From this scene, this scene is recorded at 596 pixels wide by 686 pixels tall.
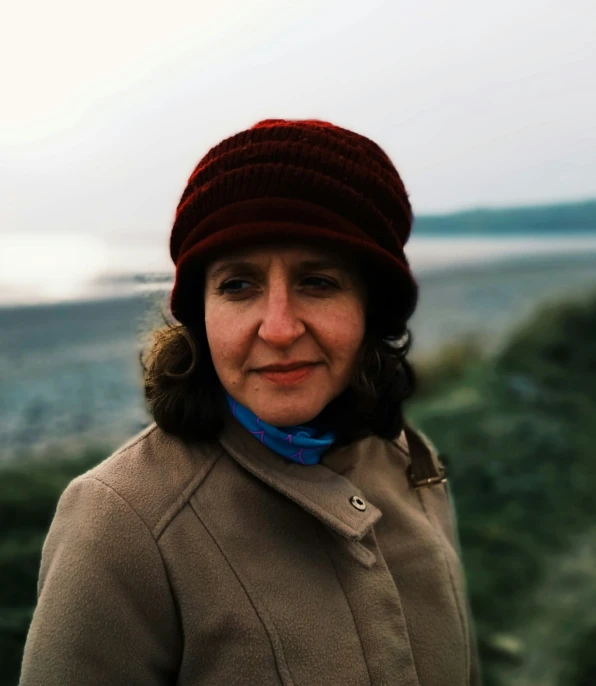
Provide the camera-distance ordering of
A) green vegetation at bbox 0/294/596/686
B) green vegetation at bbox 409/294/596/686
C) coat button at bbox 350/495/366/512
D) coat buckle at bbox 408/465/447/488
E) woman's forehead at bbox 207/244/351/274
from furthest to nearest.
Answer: green vegetation at bbox 409/294/596/686 → green vegetation at bbox 0/294/596/686 → coat buckle at bbox 408/465/447/488 → coat button at bbox 350/495/366/512 → woman's forehead at bbox 207/244/351/274

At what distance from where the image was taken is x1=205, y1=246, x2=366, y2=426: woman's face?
112 cm

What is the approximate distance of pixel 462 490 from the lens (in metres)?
3.31

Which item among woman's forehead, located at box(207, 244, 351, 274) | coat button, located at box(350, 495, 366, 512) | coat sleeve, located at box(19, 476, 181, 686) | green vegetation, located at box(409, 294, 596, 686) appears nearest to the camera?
coat sleeve, located at box(19, 476, 181, 686)

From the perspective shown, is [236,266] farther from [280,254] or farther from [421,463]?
[421,463]

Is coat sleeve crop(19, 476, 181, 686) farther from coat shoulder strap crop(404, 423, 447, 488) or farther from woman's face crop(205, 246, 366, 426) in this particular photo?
coat shoulder strap crop(404, 423, 447, 488)

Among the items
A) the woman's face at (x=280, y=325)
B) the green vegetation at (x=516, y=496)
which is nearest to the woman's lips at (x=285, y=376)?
the woman's face at (x=280, y=325)

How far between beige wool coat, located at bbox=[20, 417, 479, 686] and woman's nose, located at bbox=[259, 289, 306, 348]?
0.21 m

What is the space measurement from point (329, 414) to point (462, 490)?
2201 mm

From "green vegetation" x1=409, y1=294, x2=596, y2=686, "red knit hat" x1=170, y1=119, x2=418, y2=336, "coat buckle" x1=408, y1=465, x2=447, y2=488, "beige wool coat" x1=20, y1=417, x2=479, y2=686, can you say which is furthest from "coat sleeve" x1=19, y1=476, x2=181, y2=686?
"green vegetation" x1=409, y1=294, x2=596, y2=686

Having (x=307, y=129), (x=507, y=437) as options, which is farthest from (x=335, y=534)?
(x=507, y=437)

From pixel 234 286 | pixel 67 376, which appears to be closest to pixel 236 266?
pixel 234 286

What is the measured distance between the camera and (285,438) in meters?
1.19

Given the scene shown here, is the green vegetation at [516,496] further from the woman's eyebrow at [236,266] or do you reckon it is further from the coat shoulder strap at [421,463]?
the woman's eyebrow at [236,266]

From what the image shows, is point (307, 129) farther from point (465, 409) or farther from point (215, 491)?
point (465, 409)
